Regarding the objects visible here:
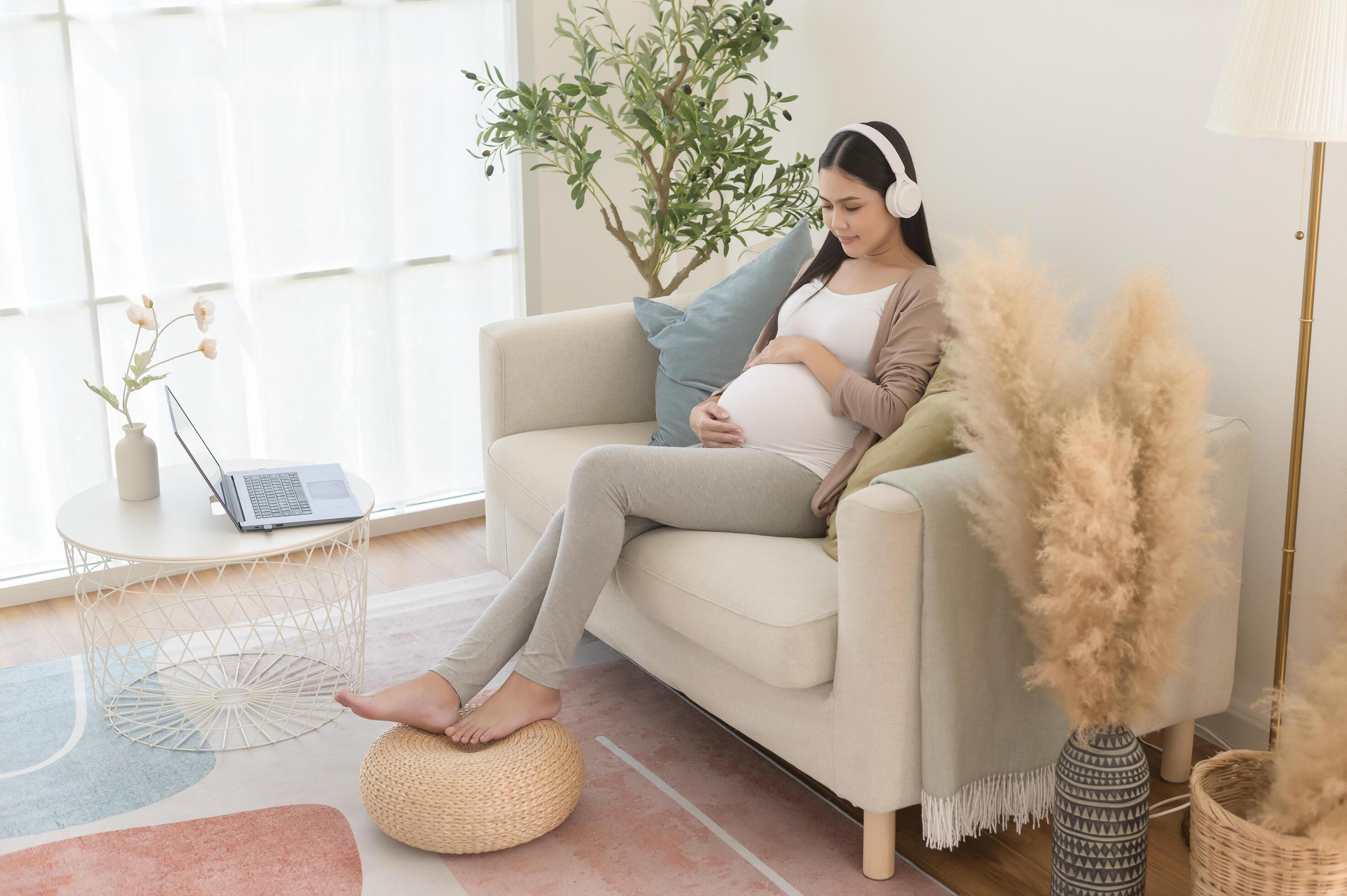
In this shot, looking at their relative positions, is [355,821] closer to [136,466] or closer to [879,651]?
[136,466]

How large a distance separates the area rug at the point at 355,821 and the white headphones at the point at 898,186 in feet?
3.56

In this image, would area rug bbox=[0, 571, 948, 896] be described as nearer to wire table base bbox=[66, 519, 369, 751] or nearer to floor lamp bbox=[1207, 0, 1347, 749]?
wire table base bbox=[66, 519, 369, 751]

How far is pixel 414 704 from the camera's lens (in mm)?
2209

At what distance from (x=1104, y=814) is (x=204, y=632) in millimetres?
1956

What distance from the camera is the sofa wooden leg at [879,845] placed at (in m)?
2.04

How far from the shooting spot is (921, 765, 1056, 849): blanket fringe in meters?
2.00

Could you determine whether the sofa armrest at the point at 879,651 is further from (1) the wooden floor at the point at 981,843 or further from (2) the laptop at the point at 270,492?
(2) the laptop at the point at 270,492

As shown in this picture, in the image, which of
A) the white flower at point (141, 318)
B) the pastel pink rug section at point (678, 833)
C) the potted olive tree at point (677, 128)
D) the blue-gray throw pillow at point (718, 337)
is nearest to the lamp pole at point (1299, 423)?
the pastel pink rug section at point (678, 833)

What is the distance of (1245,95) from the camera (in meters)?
1.79

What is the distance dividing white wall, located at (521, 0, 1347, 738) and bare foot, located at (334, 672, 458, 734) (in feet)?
4.11

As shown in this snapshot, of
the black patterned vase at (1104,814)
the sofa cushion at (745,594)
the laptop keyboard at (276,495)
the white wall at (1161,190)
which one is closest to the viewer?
the black patterned vase at (1104,814)

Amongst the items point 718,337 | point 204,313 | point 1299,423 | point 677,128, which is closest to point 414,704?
point 204,313

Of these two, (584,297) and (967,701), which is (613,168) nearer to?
(584,297)

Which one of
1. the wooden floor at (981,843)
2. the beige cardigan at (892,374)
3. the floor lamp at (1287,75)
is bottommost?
the wooden floor at (981,843)
